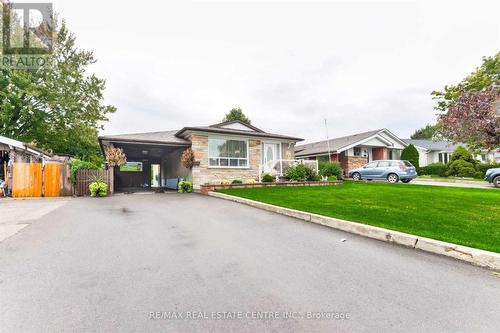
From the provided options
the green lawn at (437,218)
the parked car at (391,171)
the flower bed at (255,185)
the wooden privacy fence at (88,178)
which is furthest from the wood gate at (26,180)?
the parked car at (391,171)

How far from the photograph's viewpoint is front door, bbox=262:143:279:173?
1555 centimetres

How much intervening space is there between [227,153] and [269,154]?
10.9ft

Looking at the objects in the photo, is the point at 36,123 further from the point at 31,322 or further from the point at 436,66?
the point at 436,66

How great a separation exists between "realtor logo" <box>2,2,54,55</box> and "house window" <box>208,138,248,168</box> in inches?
773

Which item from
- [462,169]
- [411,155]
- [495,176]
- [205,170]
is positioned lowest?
[495,176]

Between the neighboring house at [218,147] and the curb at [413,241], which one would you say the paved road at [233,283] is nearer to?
the curb at [413,241]

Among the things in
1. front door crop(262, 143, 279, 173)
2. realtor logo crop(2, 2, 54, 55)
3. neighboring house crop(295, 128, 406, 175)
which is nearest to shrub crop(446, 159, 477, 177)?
neighboring house crop(295, 128, 406, 175)

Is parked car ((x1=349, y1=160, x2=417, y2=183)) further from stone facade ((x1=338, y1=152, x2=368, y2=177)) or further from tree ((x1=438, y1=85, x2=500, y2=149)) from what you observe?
tree ((x1=438, y1=85, x2=500, y2=149))

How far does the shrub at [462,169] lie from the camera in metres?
21.9

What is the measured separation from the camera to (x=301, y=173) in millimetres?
14320

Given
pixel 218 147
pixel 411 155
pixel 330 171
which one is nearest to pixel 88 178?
pixel 218 147

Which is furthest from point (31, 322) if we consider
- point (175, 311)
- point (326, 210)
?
point (326, 210)

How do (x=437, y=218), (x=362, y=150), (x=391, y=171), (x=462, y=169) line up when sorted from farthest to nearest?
(x=362, y=150), (x=462, y=169), (x=391, y=171), (x=437, y=218)

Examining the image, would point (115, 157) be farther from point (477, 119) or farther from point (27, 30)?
point (27, 30)
